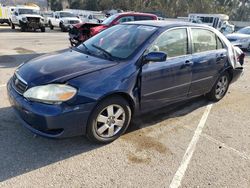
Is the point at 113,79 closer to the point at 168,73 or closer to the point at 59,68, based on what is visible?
the point at 59,68

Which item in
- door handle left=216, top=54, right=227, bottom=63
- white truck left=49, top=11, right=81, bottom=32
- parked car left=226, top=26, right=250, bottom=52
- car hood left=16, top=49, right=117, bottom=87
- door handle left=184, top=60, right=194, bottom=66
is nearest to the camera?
car hood left=16, top=49, right=117, bottom=87

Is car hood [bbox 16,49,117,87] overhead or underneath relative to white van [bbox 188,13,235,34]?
overhead

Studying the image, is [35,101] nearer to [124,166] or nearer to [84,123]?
[84,123]

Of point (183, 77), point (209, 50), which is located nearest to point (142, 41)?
point (183, 77)

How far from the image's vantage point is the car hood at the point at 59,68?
329 cm

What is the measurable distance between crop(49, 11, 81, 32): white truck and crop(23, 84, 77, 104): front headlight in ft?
66.6

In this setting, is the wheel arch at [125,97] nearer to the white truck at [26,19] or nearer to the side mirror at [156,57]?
the side mirror at [156,57]

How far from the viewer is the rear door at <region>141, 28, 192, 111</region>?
3885 mm

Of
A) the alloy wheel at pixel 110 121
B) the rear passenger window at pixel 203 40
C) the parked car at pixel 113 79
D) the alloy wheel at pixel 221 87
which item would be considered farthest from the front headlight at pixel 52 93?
the alloy wheel at pixel 221 87

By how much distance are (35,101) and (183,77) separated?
2.45 meters

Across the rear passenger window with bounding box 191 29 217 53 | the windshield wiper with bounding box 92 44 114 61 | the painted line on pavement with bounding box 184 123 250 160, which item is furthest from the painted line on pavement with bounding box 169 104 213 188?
the windshield wiper with bounding box 92 44 114 61

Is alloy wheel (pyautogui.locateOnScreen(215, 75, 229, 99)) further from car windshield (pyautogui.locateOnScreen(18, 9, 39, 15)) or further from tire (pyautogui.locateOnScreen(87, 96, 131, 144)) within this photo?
car windshield (pyautogui.locateOnScreen(18, 9, 39, 15))

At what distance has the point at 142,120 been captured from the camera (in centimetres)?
450

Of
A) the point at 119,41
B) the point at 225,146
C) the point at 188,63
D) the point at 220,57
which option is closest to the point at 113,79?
the point at 119,41
